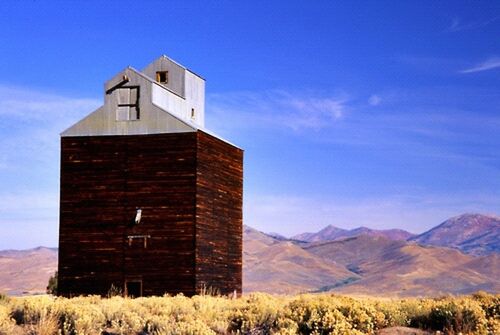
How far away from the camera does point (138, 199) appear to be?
33156 millimetres

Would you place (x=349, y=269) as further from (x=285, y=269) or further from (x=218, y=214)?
(x=218, y=214)

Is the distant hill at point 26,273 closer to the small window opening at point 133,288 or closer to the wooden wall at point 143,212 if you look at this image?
the wooden wall at point 143,212

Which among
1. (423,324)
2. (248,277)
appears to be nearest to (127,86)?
(423,324)

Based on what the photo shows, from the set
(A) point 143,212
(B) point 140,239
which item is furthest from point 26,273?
(A) point 143,212

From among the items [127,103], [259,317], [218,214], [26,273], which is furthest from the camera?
[26,273]

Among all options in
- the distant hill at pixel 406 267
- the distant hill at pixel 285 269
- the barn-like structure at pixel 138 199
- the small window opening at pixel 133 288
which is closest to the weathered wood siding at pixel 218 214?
the barn-like structure at pixel 138 199

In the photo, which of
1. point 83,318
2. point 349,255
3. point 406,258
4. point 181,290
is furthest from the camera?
point 349,255

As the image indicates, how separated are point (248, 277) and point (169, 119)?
118 m

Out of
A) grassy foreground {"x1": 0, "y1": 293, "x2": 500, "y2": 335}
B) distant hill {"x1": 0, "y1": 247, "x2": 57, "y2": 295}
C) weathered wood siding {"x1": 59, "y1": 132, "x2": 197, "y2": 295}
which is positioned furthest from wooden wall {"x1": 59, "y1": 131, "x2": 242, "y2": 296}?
distant hill {"x1": 0, "y1": 247, "x2": 57, "y2": 295}

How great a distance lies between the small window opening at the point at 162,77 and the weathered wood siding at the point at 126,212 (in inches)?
212

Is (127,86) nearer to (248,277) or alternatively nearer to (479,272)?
(248,277)

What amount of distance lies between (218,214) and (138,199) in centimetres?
382

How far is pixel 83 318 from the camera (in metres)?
21.6

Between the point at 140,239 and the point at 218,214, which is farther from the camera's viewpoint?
the point at 218,214
